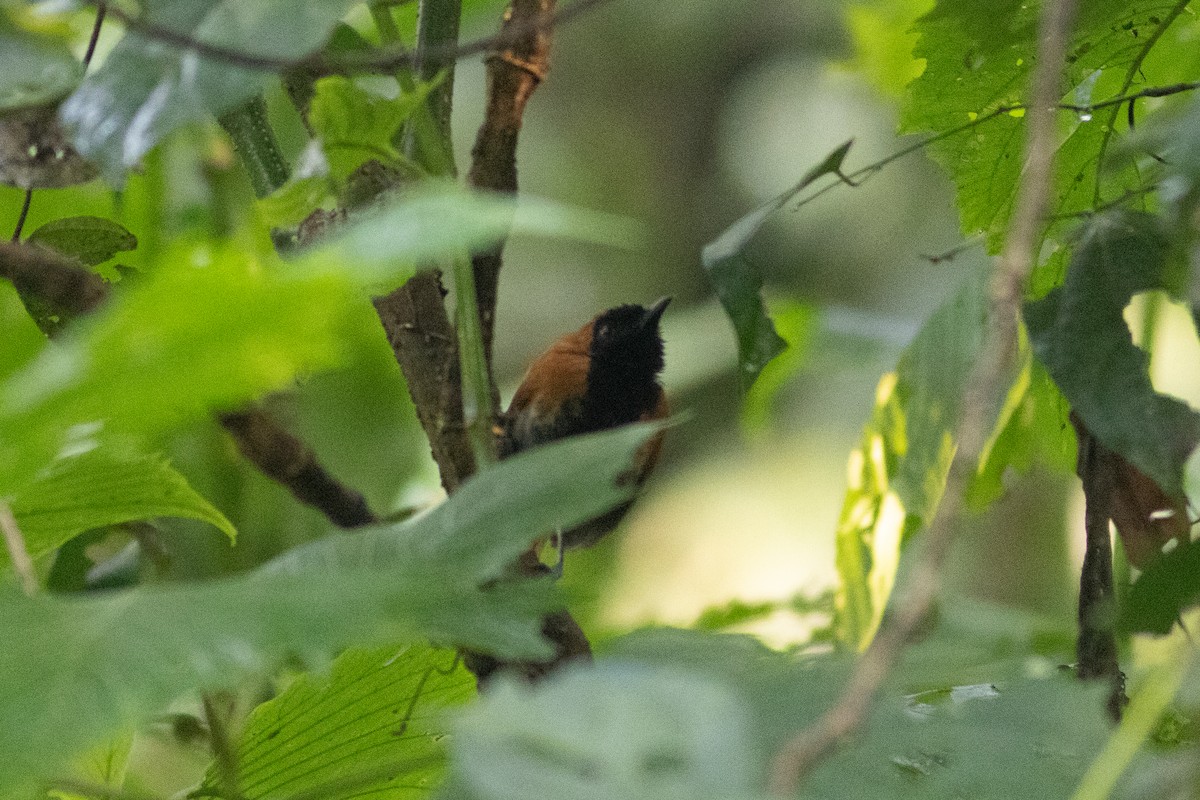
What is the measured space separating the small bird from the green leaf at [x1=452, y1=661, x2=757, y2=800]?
4.95 ft

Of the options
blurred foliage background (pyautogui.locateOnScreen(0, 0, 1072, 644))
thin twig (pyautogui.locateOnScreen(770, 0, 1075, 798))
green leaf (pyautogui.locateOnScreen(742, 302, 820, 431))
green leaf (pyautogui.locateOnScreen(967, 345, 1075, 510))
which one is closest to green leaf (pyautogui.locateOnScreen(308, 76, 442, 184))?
thin twig (pyautogui.locateOnScreen(770, 0, 1075, 798))

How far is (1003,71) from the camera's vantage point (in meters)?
0.81

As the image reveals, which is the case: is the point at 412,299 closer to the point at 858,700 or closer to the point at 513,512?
the point at 513,512

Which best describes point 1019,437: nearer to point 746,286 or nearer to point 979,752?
point 746,286

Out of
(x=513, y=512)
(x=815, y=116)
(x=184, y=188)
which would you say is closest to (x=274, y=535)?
(x=184, y=188)

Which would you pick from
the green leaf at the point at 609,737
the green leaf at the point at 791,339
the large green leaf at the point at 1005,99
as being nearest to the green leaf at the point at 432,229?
the green leaf at the point at 609,737

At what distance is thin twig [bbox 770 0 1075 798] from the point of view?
337 mm

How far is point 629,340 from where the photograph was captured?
205cm

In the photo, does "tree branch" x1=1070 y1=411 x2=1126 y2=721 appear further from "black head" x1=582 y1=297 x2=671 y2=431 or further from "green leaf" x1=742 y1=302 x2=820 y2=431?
"black head" x1=582 y1=297 x2=671 y2=431

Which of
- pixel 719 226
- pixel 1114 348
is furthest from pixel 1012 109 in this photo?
pixel 719 226

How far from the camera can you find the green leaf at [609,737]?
315mm

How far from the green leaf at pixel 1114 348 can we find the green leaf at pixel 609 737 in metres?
0.38

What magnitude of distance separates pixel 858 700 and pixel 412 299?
439 millimetres

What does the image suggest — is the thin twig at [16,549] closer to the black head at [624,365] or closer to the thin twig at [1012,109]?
the thin twig at [1012,109]
